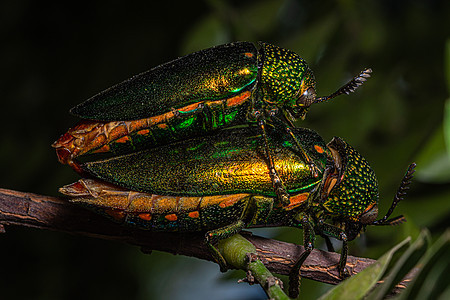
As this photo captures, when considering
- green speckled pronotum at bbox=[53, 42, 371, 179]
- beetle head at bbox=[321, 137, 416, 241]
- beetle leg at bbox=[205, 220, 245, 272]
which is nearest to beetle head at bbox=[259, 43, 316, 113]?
green speckled pronotum at bbox=[53, 42, 371, 179]

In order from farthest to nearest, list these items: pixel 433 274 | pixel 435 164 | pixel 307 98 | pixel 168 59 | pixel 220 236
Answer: pixel 168 59, pixel 435 164, pixel 307 98, pixel 220 236, pixel 433 274

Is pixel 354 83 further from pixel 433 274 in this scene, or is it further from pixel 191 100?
pixel 433 274

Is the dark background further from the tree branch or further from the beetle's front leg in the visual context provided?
the beetle's front leg

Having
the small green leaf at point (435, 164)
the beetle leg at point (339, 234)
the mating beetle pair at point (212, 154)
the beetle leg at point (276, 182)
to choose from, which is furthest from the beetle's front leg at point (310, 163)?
the small green leaf at point (435, 164)

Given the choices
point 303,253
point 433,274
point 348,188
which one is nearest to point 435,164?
point 348,188

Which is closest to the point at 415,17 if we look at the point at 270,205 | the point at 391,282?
the point at 270,205

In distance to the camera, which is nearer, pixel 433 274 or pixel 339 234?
pixel 433 274

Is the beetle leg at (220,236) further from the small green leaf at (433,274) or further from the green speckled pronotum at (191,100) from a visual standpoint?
the small green leaf at (433,274)
